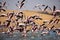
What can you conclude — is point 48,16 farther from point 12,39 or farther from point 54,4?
point 12,39

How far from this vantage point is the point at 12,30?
831 centimetres

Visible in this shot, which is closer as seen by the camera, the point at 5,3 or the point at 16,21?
the point at 5,3

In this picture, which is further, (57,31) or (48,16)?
(57,31)

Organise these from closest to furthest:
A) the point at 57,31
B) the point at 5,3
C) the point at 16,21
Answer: the point at 5,3 → the point at 16,21 → the point at 57,31

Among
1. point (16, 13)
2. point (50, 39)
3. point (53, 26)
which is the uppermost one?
point (16, 13)

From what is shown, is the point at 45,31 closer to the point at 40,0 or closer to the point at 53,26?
the point at 53,26

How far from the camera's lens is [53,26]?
8531mm

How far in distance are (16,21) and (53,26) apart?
1.47 meters

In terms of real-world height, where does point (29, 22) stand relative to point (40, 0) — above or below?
below

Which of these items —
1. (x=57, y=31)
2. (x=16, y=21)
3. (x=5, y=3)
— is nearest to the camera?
(x=5, y=3)

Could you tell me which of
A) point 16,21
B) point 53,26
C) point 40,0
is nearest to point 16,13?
point 16,21

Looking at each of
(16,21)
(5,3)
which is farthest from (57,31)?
(5,3)

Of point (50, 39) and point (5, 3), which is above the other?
point (5, 3)

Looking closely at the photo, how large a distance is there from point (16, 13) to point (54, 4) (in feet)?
4.64
